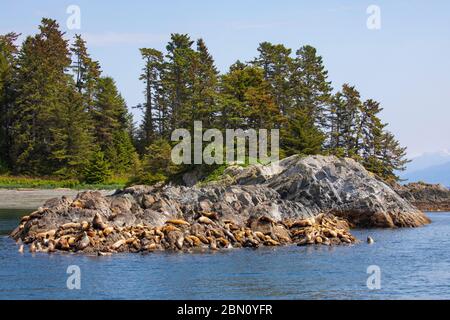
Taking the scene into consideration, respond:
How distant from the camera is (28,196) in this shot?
86.0m

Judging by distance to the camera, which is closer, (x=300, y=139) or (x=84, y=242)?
(x=84, y=242)

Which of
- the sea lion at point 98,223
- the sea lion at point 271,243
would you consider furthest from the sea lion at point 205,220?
the sea lion at point 98,223

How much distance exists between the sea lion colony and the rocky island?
6cm

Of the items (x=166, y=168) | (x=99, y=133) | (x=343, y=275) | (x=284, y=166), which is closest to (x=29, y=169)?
(x=99, y=133)

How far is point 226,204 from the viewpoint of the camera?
4988 centimetres

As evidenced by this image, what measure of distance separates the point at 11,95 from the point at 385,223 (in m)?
67.9

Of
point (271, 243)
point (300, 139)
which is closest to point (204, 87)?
point (300, 139)

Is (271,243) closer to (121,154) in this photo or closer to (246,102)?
(246,102)

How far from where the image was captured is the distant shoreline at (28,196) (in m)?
77.9

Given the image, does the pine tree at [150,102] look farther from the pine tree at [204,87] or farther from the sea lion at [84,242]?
the sea lion at [84,242]

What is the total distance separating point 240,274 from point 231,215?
45.1 ft

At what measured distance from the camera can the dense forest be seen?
83000mm

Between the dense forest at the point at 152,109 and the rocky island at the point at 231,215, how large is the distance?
2005 cm

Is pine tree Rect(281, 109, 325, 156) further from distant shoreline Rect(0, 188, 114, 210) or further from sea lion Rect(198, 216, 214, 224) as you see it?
sea lion Rect(198, 216, 214, 224)
